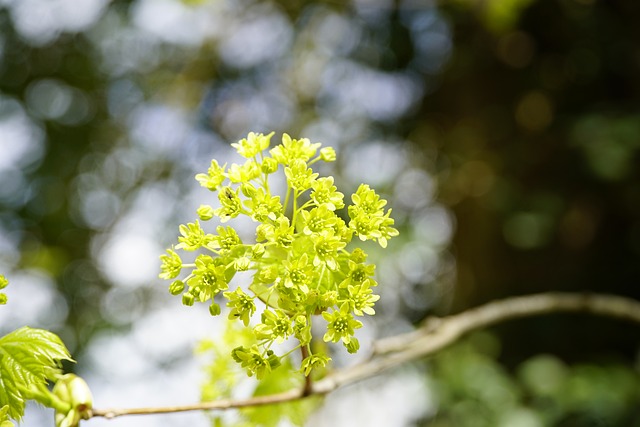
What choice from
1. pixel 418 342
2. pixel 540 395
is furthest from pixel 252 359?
pixel 540 395

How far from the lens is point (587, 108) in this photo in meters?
3.21

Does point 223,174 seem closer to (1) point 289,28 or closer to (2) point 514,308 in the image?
(2) point 514,308

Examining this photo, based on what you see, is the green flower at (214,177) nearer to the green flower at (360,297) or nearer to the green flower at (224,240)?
the green flower at (224,240)

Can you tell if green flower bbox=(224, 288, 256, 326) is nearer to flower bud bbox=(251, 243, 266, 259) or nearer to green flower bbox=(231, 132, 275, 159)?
flower bud bbox=(251, 243, 266, 259)

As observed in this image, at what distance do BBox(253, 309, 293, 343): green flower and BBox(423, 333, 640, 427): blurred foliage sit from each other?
1537mm

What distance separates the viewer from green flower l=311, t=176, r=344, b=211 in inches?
31.6

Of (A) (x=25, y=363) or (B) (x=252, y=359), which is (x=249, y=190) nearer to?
(B) (x=252, y=359)

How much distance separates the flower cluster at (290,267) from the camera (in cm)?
77

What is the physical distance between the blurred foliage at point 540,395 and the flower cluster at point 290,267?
150 cm

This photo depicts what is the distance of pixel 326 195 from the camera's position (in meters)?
0.81

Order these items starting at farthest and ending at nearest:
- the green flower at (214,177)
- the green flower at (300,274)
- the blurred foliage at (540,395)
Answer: the blurred foliage at (540,395) < the green flower at (214,177) < the green flower at (300,274)

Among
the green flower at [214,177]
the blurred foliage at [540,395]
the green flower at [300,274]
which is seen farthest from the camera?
the blurred foliage at [540,395]

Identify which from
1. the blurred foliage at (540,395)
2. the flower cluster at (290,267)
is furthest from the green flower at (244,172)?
the blurred foliage at (540,395)

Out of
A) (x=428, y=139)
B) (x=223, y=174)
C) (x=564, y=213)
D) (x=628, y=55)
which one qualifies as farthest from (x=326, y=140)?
(x=223, y=174)
